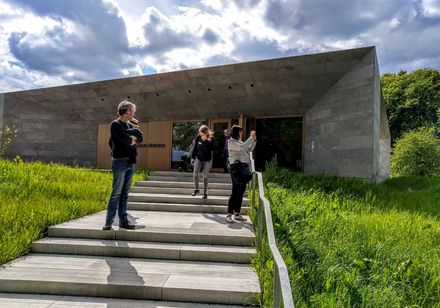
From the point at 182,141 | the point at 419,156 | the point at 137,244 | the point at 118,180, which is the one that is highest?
the point at 182,141

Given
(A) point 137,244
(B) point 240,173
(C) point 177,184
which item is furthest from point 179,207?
(A) point 137,244

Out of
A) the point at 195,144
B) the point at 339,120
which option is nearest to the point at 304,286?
the point at 195,144

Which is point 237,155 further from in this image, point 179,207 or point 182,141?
point 182,141

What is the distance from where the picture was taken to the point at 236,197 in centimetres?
561

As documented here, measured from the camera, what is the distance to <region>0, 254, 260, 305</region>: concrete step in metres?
3.26

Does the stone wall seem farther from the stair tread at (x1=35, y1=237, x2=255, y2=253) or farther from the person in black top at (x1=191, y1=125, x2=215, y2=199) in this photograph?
the stair tread at (x1=35, y1=237, x2=255, y2=253)

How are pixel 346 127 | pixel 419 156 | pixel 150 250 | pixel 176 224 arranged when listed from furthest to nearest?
pixel 419 156 → pixel 346 127 → pixel 176 224 → pixel 150 250

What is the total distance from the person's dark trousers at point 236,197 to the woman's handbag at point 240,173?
0.29 ft

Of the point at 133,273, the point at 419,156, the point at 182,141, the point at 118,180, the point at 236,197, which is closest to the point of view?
the point at 133,273

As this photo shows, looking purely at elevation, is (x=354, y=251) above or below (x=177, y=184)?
below

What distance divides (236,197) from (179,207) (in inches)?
58.9

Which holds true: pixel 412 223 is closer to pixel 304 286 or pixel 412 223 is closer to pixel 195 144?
pixel 304 286

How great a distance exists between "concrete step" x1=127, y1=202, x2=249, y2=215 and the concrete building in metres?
5.44

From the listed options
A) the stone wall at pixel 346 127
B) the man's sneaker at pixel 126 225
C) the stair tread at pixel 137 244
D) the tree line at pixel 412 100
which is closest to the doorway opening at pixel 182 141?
the stone wall at pixel 346 127
